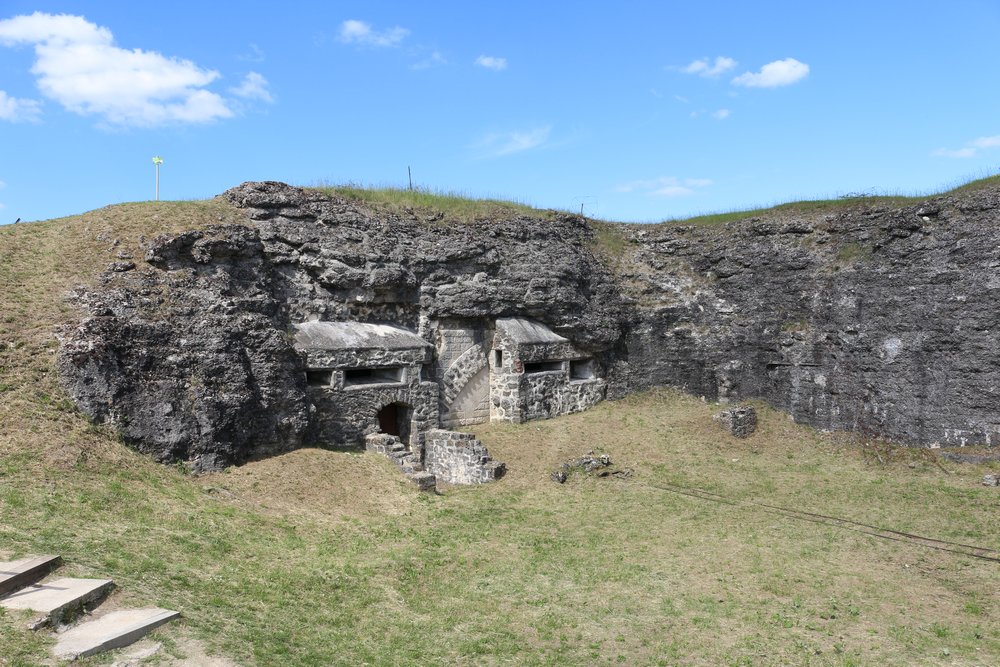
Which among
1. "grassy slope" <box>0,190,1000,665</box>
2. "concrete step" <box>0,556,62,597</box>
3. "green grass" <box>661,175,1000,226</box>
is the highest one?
"green grass" <box>661,175,1000,226</box>

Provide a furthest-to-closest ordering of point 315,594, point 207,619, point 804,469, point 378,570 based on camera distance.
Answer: point 804,469 → point 378,570 → point 315,594 → point 207,619

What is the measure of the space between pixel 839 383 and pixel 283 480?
1464 centimetres

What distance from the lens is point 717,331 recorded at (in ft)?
73.5

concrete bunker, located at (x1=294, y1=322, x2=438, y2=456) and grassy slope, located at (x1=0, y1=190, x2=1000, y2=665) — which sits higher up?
concrete bunker, located at (x1=294, y1=322, x2=438, y2=456)

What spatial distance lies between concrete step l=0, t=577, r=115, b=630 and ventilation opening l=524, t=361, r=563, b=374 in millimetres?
14825

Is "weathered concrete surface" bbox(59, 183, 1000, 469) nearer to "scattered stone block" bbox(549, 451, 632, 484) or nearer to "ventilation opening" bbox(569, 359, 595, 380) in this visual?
"ventilation opening" bbox(569, 359, 595, 380)

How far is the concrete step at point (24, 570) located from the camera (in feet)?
23.3

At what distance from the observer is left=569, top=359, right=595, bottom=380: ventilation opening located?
74.5 feet

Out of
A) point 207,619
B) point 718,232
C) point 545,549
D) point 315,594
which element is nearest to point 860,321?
point 718,232

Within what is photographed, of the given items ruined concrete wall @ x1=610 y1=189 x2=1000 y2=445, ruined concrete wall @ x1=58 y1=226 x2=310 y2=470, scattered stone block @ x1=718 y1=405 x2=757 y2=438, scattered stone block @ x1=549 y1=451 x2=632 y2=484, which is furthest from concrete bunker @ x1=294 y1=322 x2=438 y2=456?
scattered stone block @ x1=718 y1=405 x2=757 y2=438

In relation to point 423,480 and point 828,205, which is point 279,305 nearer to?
point 423,480

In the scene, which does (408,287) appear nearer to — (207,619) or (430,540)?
(430,540)

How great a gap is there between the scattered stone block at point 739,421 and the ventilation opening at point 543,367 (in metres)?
5.09

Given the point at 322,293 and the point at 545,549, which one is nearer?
the point at 545,549
